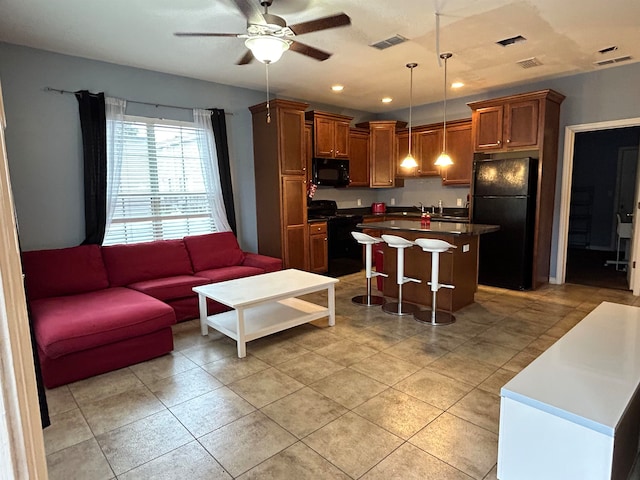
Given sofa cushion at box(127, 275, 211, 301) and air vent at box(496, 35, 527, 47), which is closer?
air vent at box(496, 35, 527, 47)

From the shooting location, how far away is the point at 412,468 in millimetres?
1903

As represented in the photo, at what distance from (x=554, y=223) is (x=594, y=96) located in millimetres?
1653

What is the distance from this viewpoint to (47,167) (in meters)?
3.87

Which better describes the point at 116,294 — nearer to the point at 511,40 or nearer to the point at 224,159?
the point at 224,159

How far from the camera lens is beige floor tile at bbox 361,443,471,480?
6.07ft

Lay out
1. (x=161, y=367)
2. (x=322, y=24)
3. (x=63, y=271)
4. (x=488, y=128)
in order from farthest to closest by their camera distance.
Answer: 1. (x=488, y=128)
2. (x=63, y=271)
3. (x=161, y=367)
4. (x=322, y=24)

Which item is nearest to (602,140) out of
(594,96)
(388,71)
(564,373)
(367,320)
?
(594,96)

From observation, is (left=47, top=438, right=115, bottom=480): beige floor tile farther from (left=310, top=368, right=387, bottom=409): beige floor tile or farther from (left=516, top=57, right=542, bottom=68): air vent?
(left=516, top=57, right=542, bottom=68): air vent

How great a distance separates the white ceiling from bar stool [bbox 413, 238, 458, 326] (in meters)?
1.94

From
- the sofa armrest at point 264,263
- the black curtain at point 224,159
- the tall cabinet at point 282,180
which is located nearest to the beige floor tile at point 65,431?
the sofa armrest at point 264,263

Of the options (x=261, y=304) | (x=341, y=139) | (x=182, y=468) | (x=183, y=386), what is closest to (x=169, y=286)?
(x=261, y=304)

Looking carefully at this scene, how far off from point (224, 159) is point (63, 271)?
7.53 ft

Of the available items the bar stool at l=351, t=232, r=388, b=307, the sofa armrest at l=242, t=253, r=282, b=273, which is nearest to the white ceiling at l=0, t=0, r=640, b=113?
the bar stool at l=351, t=232, r=388, b=307

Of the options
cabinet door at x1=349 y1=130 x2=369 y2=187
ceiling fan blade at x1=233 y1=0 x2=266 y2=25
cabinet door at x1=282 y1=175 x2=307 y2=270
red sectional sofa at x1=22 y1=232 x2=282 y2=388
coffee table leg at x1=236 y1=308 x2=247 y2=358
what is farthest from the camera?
cabinet door at x1=349 y1=130 x2=369 y2=187
